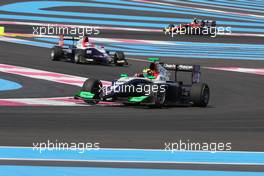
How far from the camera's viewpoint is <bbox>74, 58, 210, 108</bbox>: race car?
14141 millimetres

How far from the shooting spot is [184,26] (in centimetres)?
3750

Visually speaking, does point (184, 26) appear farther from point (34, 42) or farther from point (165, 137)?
point (165, 137)

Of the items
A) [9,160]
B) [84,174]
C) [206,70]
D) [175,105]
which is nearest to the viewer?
[84,174]

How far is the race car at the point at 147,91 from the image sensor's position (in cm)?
1414

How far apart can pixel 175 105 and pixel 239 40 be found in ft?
72.8

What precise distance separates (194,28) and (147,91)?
23851 mm

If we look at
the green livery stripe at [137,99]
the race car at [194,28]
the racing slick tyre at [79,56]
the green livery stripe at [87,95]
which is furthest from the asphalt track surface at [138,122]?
the race car at [194,28]

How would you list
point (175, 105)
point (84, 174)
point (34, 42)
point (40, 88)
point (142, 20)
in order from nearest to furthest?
point (84, 174), point (175, 105), point (40, 88), point (34, 42), point (142, 20)

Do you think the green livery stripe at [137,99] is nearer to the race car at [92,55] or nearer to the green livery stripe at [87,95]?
the green livery stripe at [87,95]

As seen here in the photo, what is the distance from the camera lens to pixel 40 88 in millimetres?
17016

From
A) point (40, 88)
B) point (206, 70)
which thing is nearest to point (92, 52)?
point (206, 70)

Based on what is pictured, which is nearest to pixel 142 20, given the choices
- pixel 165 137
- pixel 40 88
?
pixel 40 88

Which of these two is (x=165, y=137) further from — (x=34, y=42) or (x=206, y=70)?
(x=34, y=42)

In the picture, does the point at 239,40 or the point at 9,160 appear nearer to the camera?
the point at 9,160
